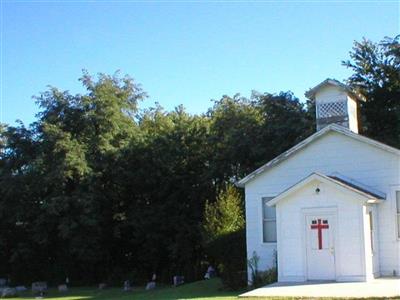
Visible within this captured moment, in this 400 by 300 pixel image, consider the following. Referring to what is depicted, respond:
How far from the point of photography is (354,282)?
64.5 feet

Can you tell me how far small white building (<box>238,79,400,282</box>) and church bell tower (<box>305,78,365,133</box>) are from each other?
4 cm

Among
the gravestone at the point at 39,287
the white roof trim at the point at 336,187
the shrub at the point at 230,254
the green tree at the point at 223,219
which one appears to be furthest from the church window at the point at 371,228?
the gravestone at the point at 39,287

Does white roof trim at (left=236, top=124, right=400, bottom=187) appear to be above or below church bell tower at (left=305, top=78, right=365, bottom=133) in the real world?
below

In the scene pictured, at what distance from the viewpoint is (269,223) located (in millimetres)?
23641

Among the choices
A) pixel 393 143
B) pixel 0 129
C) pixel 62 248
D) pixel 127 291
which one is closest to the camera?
pixel 393 143

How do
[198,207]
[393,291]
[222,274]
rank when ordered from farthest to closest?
1. [198,207]
2. [222,274]
3. [393,291]

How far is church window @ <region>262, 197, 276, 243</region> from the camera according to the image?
2355cm

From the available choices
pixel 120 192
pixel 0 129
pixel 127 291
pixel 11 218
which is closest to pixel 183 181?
→ pixel 120 192

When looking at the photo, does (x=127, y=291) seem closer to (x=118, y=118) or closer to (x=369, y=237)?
(x=118, y=118)

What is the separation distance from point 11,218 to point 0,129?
9.69m

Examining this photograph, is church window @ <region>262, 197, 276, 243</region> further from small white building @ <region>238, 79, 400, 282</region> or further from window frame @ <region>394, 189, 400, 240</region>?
window frame @ <region>394, 189, 400, 240</region>

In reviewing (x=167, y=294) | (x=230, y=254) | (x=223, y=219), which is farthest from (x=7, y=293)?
(x=230, y=254)

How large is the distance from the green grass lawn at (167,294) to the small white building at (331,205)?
89.8 inches

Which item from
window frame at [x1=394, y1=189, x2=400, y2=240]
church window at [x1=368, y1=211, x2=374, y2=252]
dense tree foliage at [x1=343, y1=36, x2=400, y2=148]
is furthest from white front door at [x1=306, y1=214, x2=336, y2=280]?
dense tree foliage at [x1=343, y1=36, x2=400, y2=148]
